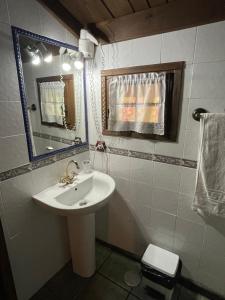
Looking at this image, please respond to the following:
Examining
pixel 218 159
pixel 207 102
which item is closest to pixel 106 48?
pixel 207 102

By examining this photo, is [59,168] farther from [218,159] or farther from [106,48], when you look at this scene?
[218,159]

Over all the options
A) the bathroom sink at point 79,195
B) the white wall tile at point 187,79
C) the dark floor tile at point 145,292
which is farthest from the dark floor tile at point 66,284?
the white wall tile at point 187,79

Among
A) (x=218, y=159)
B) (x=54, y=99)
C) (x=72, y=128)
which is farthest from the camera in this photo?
(x=72, y=128)

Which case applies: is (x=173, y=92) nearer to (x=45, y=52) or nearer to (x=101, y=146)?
(x=101, y=146)

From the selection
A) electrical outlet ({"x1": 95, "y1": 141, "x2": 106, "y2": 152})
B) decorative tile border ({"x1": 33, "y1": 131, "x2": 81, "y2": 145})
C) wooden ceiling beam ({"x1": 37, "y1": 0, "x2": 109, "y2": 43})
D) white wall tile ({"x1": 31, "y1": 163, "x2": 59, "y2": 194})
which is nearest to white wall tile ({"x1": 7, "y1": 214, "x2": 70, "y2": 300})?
white wall tile ({"x1": 31, "y1": 163, "x2": 59, "y2": 194})

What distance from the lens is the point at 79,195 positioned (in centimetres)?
163

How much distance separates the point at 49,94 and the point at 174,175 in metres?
1.18

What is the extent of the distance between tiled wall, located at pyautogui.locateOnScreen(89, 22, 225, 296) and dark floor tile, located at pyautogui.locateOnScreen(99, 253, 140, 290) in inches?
5.1

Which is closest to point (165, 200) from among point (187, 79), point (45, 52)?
point (187, 79)

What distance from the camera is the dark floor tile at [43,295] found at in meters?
1.51

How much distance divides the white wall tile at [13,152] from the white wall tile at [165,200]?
106 centimetres

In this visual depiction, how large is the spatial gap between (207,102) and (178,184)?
637 millimetres

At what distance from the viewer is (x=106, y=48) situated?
4.92 ft

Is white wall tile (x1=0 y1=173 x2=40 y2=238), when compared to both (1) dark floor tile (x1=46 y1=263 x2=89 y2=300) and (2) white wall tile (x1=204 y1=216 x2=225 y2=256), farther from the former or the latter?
(2) white wall tile (x1=204 y1=216 x2=225 y2=256)
